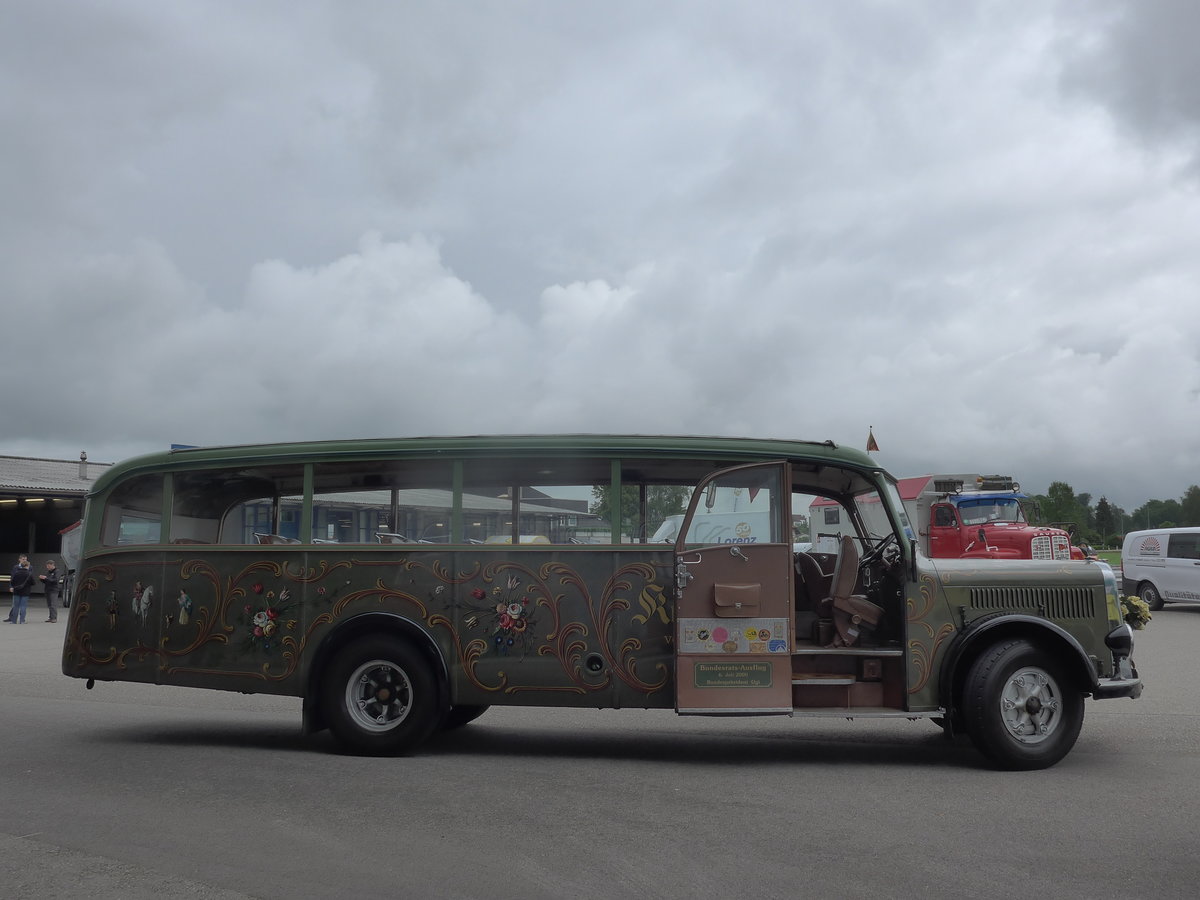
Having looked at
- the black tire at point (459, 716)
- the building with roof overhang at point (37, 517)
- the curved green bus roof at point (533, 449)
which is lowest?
the black tire at point (459, 716)

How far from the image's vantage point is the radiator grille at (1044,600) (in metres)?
7.87

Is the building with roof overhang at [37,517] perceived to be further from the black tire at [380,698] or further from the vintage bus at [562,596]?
the black tire at [380,698]

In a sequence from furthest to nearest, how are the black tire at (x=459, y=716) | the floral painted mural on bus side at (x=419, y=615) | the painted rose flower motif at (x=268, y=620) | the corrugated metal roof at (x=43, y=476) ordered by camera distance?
1. the corrugated metal roof at (x=43, y=476)
2. the black tire at (x=459, y=716)
3. the painted rose flower motif at (x=268, y=620)
4. the floral painted mural on bus side at (x=419, y=615)

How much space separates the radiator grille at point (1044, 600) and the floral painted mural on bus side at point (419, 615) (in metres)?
2.32

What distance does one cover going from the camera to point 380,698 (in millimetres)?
8289

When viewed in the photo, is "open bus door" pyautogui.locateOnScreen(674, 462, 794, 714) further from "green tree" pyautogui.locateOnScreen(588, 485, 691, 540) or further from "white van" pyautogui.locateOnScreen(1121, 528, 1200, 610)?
"white van" pyautogui.locateOnScreen(1121, 528, 1200, 610)

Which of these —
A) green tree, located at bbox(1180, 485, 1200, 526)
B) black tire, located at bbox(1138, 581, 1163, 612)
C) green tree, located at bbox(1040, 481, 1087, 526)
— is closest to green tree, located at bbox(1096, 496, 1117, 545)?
green tree, located at bbox(1180, 485, 1200, 526)

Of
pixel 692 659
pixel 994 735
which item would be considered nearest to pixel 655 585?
pixel 692 659

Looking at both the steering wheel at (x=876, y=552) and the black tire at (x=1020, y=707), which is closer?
the black tire at (x=1020, y=707)

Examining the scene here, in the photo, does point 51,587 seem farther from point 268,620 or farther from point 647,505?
point 647,505

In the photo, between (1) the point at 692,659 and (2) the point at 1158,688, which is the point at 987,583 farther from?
(2) the point at 1158,688

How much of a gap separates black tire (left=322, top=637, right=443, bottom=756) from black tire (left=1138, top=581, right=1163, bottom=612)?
22.8 m

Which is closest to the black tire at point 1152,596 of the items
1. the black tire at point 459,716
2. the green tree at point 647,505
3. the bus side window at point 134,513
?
the black tire at point 459,716

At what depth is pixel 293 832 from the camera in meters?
5.86
